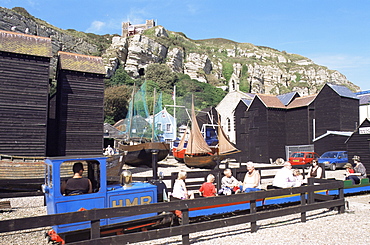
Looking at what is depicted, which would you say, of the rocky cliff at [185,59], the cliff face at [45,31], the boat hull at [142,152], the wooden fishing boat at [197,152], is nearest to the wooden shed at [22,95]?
the boat hull at [142,152]

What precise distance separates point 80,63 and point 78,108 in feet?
13.6

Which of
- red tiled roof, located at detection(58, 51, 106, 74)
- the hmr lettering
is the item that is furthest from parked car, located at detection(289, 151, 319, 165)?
the hmr lettering

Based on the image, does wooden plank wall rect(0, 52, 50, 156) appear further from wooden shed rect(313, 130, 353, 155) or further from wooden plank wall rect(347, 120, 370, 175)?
wooden shed rect(313, 130, 353, 155)

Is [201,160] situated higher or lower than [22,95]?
lower

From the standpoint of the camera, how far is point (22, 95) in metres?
23.0

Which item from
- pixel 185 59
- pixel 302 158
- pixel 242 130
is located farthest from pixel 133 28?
pixel 302 158

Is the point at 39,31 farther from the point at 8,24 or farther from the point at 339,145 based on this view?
the point at 339,145

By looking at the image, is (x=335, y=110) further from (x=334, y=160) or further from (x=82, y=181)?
(x=82, y=181)

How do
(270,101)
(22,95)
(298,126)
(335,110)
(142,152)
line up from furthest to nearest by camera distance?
(270,101) → (298,126) → (335,110) → (142,152) → (22,95)

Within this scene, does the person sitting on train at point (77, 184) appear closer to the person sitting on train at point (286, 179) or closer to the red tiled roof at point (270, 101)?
the person sitting on train at point (286, 179)

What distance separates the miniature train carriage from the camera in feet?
19.6

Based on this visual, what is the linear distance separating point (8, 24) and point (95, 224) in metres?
71.7

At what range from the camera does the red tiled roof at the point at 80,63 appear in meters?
26.7

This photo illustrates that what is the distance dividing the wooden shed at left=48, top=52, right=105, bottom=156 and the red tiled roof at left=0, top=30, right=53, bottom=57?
219 cm
